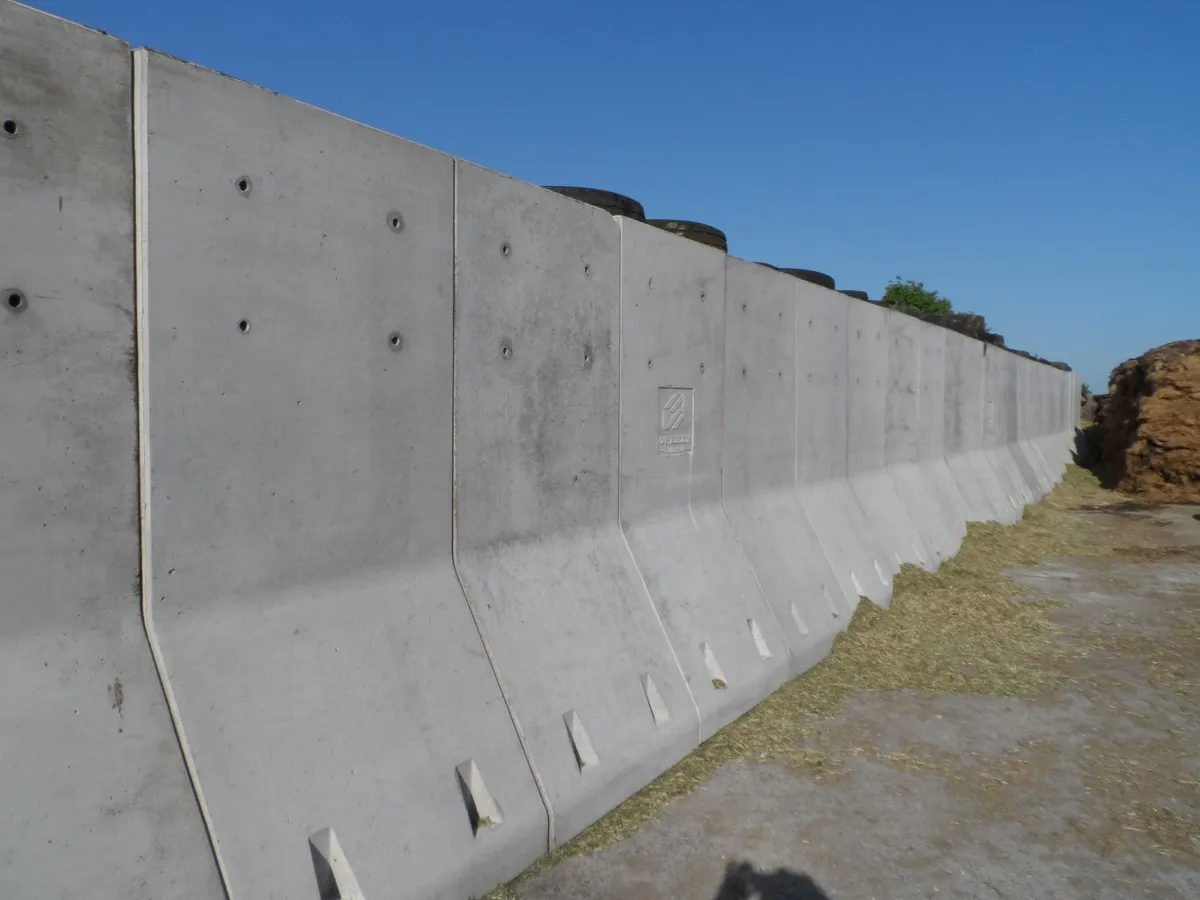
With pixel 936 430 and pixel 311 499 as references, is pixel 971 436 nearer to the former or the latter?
pixel 936 430

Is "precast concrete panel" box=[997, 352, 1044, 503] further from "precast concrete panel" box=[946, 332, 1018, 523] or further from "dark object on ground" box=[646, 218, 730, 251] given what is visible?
"dark object on ground" box=[646, 218, 730, 251]

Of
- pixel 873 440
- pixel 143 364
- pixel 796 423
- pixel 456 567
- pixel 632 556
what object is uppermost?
pixel 143 364

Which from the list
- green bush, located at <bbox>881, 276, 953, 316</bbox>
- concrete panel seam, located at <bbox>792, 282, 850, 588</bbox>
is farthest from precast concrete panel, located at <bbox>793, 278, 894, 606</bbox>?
green bush, located at <bbox>881, 276, 953, 316</bbox>

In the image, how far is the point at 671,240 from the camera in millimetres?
5422

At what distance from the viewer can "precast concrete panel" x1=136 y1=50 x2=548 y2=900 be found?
2.65 metres

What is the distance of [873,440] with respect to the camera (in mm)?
9438

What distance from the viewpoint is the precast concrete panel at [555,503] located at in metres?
3.79

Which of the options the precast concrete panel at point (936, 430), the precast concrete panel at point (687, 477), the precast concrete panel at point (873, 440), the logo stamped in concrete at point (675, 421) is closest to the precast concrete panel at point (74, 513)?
the precast concrete panel at point (687, 477)

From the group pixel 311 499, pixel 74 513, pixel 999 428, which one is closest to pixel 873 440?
pixel 311 499

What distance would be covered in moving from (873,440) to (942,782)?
18.0 ft

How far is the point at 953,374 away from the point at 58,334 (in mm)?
12377

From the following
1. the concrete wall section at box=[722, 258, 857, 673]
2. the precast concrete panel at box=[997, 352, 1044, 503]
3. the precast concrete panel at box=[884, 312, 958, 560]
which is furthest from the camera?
the precast concrete panel at box=[997, 352, 1044, 503]

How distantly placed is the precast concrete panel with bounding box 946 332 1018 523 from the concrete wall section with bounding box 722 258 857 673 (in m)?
6.20

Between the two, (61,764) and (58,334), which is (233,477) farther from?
(61,764)
